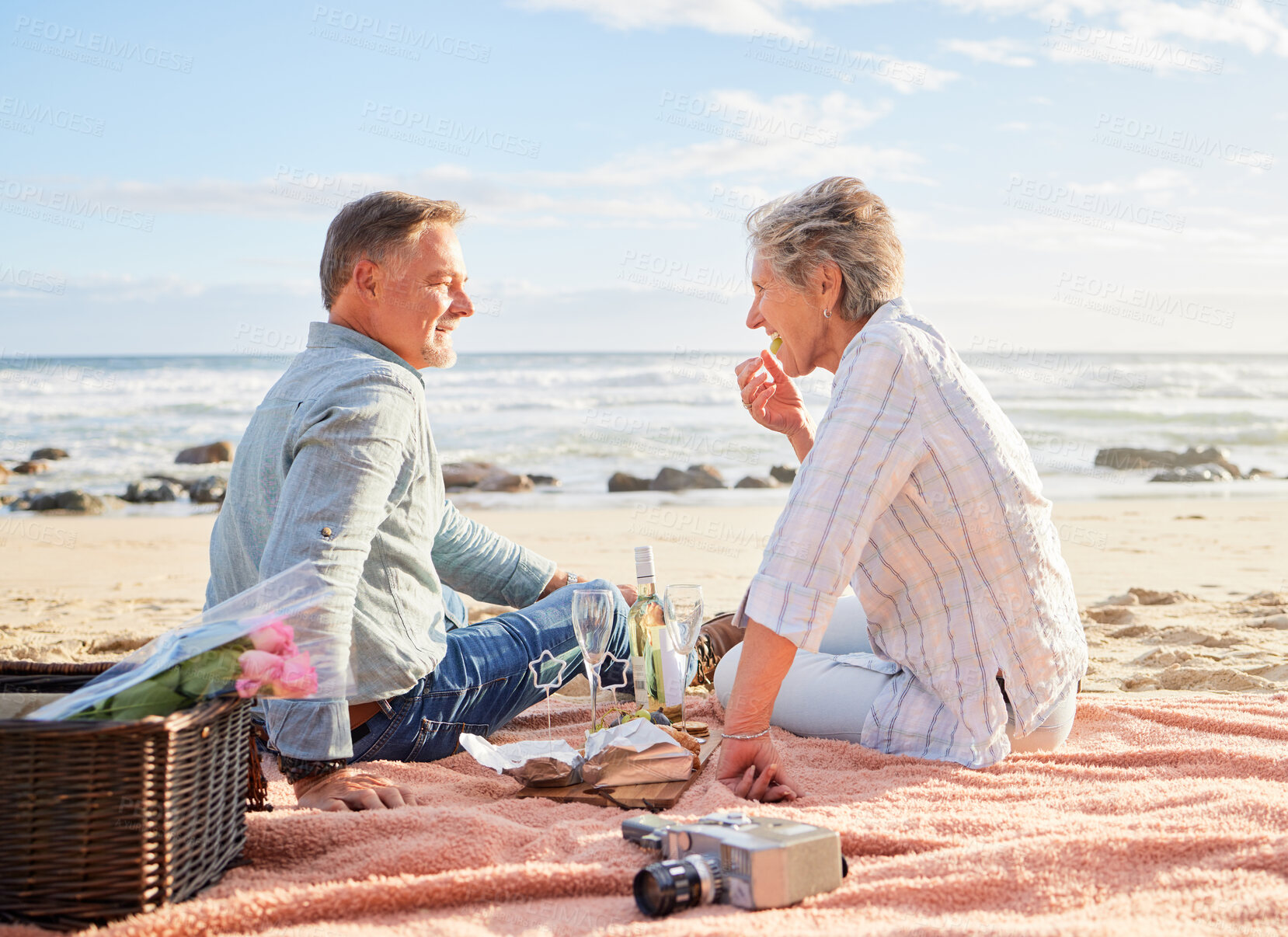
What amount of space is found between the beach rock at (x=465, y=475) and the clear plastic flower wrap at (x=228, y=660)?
1058 cm

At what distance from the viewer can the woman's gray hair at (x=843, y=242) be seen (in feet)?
8.96

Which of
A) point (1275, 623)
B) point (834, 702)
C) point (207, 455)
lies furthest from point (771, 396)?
point (207, 455)

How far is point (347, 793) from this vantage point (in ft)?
7.63

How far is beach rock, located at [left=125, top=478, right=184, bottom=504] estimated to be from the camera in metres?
12.2

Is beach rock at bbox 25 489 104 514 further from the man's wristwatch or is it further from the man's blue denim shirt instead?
the man's wristwatch

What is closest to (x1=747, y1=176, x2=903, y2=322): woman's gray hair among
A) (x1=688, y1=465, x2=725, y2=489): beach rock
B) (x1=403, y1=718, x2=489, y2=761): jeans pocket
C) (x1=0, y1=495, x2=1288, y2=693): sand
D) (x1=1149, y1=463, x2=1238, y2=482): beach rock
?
(x1=403, y1=718, x2=489, y2=761): jeans pocket

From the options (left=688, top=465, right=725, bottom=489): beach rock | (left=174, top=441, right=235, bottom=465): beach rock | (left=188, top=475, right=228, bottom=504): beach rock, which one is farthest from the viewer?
(left=174, top=441, right=235, bottom=465): beach rock

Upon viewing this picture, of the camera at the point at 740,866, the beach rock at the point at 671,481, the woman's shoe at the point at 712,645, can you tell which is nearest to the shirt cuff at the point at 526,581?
the woman's shoe at the point at 712,645

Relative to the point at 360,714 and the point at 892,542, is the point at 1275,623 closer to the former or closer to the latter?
the point at 892,542

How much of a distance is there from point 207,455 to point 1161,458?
13.3 m

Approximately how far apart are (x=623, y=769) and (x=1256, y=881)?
1.33 m

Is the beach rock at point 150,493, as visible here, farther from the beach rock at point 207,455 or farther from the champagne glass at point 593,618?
the champagne glass at point 593,618

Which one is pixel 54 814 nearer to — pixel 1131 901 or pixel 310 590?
pixel 310 590

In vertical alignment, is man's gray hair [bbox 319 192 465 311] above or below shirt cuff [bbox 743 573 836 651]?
above
